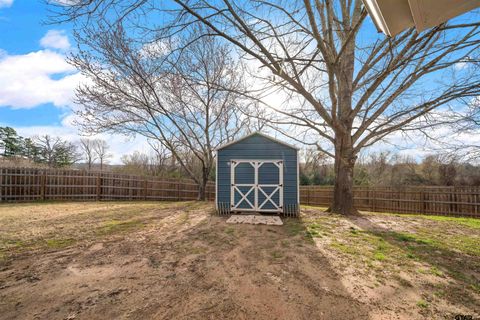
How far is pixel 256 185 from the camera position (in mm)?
7156

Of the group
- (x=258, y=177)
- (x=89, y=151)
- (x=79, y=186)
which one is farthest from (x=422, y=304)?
(x=89, y=151)

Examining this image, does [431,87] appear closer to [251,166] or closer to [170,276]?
[251,166]

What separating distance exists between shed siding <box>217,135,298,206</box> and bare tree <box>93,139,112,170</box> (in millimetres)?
30732

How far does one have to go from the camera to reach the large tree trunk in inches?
270

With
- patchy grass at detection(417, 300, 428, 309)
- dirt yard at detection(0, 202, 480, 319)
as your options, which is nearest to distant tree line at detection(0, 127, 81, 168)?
dirt yard at detection(0, 202, 480, 319)

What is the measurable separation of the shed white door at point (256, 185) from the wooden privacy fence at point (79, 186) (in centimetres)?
889

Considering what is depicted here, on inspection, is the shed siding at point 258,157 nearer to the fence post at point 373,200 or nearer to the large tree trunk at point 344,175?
the large tree trunk at point 344,175

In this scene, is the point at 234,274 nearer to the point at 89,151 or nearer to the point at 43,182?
the point at 43,182

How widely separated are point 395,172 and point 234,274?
888 inches

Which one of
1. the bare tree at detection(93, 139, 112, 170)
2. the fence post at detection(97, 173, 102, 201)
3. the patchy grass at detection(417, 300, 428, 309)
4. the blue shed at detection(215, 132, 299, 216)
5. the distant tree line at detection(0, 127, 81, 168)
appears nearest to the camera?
the patchy grass at detection(417, 300, 428, 309)

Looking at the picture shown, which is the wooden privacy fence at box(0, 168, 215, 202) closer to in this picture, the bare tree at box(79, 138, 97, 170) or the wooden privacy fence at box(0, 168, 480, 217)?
the wooden privacy fence at box(0, 168, 480, 217)

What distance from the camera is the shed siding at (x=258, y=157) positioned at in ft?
23.3

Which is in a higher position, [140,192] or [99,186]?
[99,186]

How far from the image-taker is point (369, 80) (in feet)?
20.6
